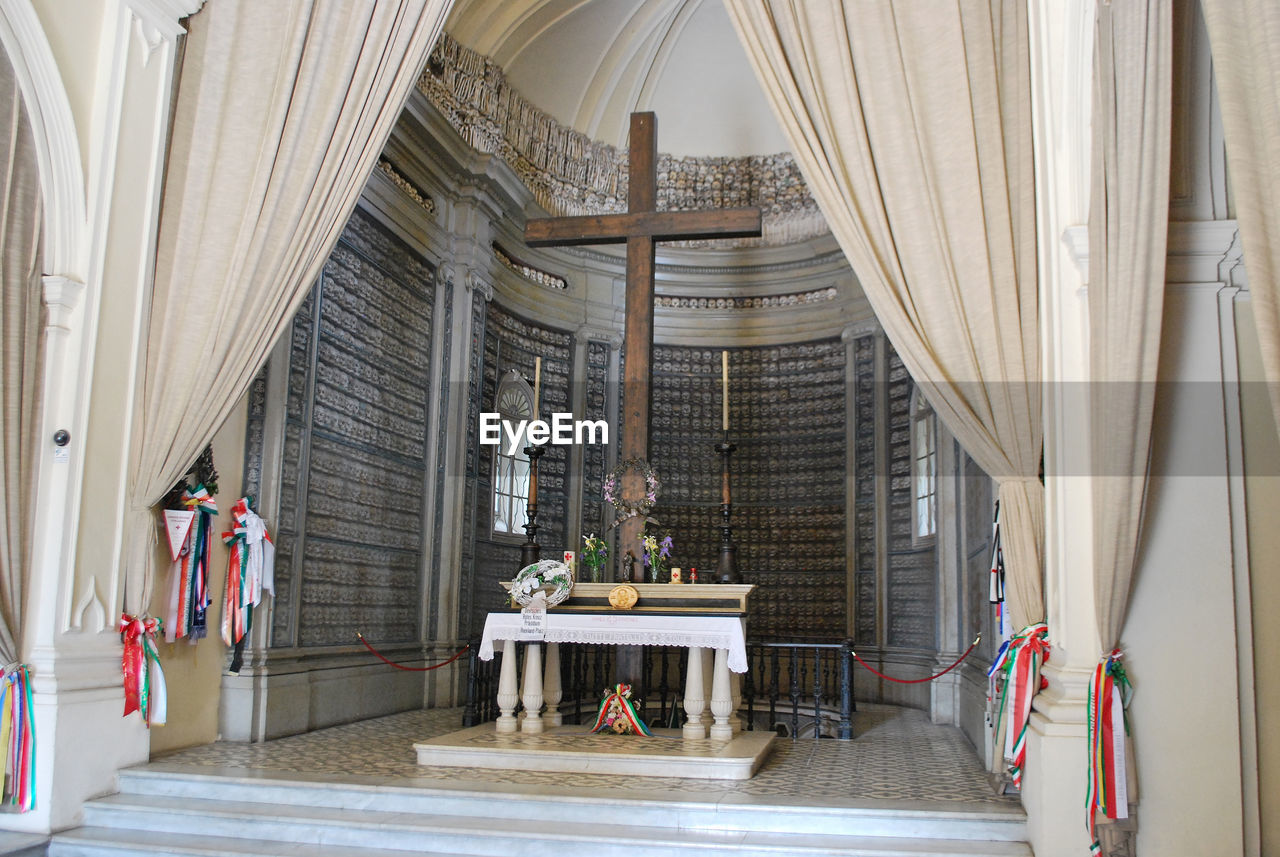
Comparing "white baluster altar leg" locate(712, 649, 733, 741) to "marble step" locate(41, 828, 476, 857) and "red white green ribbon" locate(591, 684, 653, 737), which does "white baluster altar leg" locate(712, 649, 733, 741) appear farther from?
"marble step" locate(41, 828, 476, 857)

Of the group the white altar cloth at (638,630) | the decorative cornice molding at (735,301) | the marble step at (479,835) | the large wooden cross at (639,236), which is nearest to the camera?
the marble step at (479,835)

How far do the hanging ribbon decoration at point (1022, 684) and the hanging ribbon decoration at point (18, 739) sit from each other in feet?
16.4

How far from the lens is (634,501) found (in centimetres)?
752

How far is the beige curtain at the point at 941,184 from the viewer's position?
17.6 ft

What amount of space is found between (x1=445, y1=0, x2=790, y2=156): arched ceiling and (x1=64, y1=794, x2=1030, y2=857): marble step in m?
7.96

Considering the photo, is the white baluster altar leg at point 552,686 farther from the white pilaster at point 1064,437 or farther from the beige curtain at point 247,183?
the white pilaster at point 1064,437

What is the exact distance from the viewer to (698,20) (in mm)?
12047

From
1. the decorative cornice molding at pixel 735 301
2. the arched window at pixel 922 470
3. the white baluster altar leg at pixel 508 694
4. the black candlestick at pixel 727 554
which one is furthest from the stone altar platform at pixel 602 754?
the decorative cornice molding at pixel 735 301

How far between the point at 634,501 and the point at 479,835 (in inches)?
116

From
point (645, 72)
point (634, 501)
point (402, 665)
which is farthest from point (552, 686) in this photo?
point (645, 72)

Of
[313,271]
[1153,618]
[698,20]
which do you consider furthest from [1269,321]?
[698,20]

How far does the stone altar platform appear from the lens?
5.98 meters

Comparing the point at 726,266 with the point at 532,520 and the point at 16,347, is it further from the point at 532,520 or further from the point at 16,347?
the point at 16,347

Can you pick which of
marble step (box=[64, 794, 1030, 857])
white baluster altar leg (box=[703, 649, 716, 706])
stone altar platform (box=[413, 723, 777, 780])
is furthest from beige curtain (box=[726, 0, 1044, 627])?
white baluster altar leg (box=[703, 649, 716, 706])
